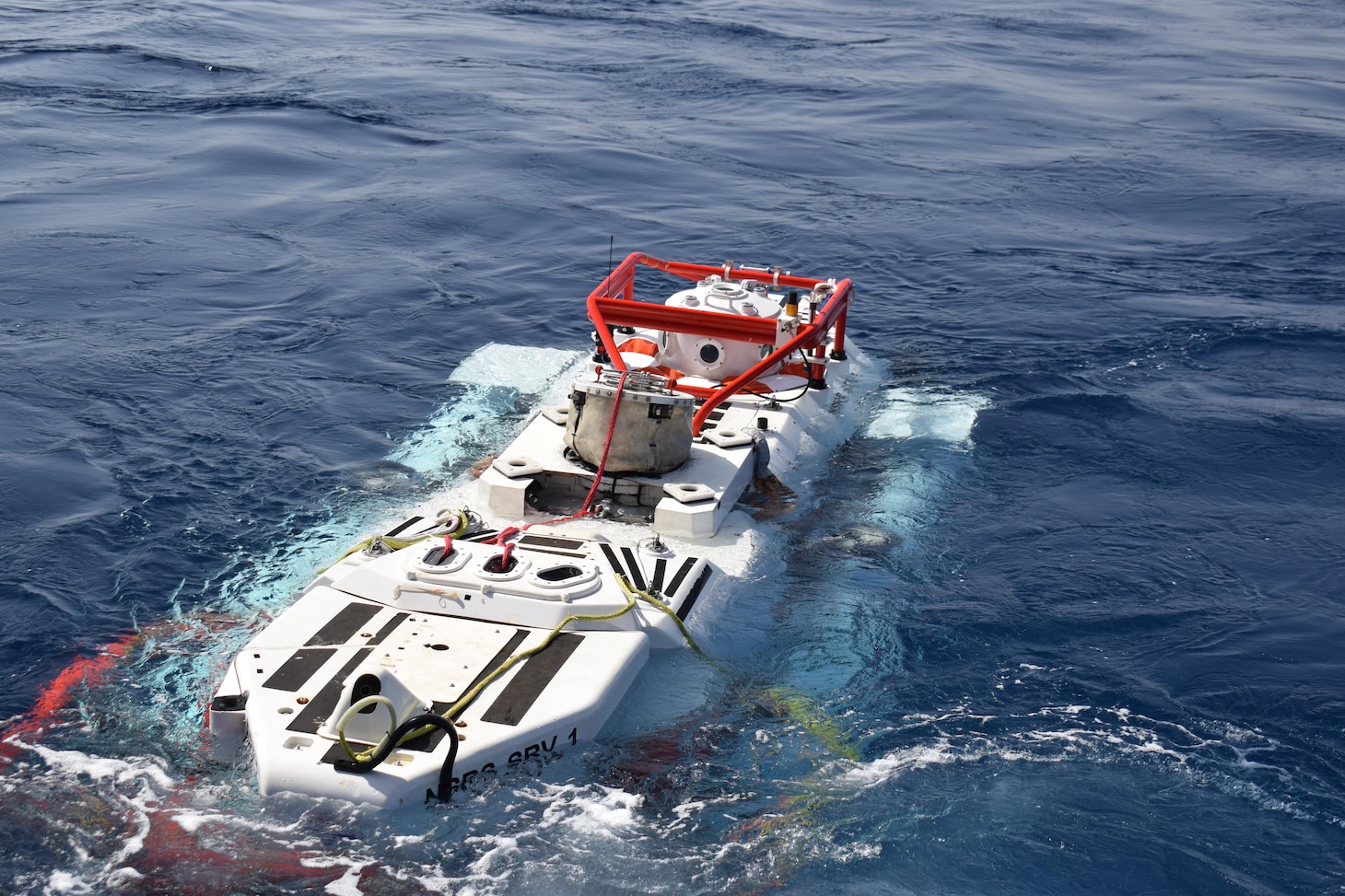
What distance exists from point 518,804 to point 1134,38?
3863cm

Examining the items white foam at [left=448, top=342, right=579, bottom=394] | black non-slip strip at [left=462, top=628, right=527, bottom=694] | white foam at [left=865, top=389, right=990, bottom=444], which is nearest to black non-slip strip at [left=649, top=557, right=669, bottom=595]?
black non-slip strip at [left=462, top=628, right=527, bottom=694]

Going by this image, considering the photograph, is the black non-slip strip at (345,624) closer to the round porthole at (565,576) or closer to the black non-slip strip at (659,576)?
the round porthole at (565,576)

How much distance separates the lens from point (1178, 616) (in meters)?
12.0

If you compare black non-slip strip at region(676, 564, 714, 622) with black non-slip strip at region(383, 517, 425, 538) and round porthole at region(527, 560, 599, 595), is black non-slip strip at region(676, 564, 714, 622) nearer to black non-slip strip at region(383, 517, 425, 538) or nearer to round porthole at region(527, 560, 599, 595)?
round porthole at region(527, 560, 599, 595)

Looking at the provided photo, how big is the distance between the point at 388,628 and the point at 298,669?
31.3 inches

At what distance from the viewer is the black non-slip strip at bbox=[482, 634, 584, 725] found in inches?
333

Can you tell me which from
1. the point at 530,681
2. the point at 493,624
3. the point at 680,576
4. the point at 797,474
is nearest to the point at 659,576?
the point at 680,576

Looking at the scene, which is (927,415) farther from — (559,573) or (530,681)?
(530,681)

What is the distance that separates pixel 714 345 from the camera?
1445 centimetres

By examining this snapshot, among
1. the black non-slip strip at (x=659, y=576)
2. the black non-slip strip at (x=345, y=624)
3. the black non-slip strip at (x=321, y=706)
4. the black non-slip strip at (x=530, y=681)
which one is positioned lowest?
the black non-slip strip at (x=530, y=681)

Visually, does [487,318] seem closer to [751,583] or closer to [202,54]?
→ [751,583]

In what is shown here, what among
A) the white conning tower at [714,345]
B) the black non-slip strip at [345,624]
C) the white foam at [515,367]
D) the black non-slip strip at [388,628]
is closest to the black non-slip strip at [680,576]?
the black non-slip strip at [388,628]

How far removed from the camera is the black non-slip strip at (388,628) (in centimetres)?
916

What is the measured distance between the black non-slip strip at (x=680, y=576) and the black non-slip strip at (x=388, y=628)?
2.01 metres
